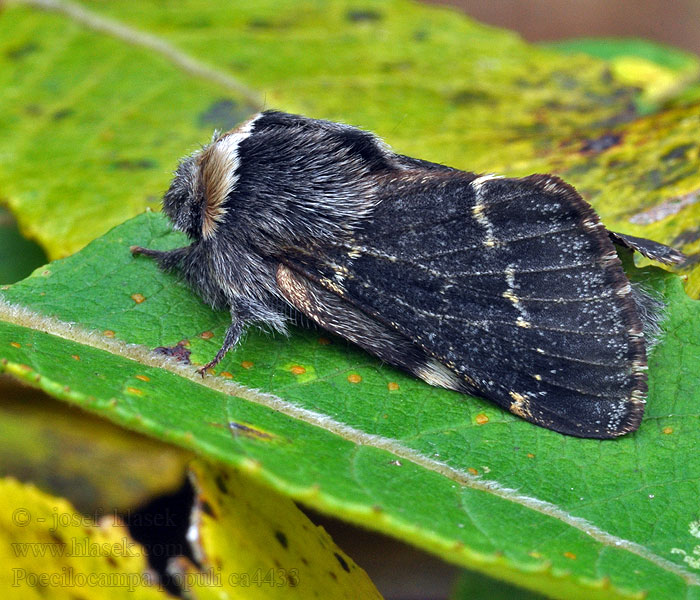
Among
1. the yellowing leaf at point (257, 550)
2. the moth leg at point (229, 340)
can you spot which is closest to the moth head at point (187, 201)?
the moth leg at point (229, 340)

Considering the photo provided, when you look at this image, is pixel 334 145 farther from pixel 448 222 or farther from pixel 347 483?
pixel 347 483

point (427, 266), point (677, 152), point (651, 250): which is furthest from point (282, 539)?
point (677, 152)

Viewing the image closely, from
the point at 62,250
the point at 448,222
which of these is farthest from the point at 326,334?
the point at 62,250

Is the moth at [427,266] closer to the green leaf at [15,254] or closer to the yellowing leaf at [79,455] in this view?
the yellowing leaf at [79,455]

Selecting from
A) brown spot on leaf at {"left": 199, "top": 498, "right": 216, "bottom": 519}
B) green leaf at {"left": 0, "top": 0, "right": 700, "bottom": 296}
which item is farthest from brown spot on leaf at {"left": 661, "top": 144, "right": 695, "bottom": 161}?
brown spot on leaf at {"left": 199, "top": 498, "right": 216, "bottom": 519}

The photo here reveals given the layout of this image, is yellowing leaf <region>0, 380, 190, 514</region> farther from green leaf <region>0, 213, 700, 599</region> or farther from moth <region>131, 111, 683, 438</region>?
moth <region>131, 111, 683, 438</region>

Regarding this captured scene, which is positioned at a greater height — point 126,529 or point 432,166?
point 432,166
